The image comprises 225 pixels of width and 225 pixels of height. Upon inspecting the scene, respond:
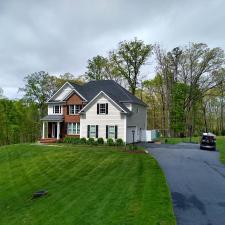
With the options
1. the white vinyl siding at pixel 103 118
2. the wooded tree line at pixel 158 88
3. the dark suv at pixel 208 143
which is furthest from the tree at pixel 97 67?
the dark suv at pixel 208 143

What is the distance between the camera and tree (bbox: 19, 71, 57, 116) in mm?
52938

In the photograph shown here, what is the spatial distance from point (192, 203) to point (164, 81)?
136 feet

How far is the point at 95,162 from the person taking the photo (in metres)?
19.5

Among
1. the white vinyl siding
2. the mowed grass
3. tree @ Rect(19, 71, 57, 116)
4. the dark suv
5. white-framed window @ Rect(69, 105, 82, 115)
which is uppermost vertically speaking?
tree @ Rect(19, 71, 57, 116)

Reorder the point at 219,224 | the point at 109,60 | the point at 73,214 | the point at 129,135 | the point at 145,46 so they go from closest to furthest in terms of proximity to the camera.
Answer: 1. the point at 219,224
2. the point at 73,214
3. the point at 129,135
4. the point at 145,46
5. the point at 109,60

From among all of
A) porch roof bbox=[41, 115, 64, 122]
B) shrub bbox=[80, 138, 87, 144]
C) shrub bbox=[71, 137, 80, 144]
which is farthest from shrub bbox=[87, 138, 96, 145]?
porch roof bbox=[41, 115, 64, 122]

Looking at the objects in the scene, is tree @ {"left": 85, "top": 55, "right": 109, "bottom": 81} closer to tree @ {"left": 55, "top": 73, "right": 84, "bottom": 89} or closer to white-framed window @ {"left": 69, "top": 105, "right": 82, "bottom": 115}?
tree @ {"left": 55, "top": 73, "right": 84, "bottom": 89}

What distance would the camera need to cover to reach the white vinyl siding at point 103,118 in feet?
96.2

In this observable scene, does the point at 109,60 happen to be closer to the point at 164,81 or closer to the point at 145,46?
the point at 145,46

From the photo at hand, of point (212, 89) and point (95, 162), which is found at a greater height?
point (212, 89)

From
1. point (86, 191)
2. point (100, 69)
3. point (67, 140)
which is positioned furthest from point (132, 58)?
point (86, 191)

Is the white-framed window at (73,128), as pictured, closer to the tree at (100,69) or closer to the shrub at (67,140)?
the shrub at (67,140)

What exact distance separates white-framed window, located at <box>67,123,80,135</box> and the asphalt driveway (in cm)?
1601

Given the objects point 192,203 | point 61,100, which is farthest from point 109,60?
point 192,203
